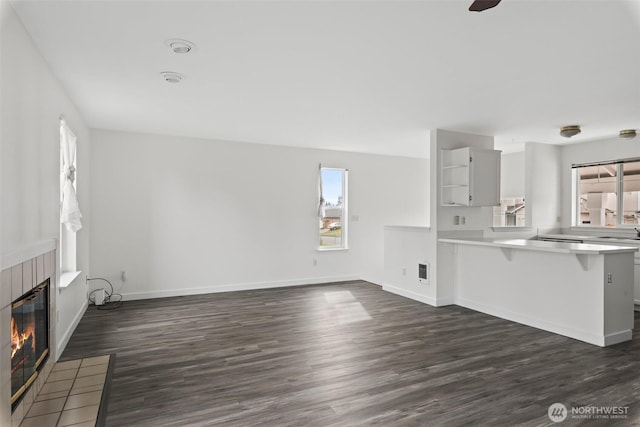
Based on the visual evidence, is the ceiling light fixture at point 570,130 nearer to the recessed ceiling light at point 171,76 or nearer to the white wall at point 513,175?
the white wall at point 513,175

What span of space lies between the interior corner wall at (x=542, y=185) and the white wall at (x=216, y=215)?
264 centimetres

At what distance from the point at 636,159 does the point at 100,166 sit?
7839 mm

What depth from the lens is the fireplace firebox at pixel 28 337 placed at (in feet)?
7.60

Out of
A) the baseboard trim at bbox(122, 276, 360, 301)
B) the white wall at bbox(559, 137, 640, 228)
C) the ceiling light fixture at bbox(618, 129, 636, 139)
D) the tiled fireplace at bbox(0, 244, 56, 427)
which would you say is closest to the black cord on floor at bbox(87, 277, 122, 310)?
the baseboard trim at bbox(122, 276, 360, 301)

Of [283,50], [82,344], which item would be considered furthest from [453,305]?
[82,344]

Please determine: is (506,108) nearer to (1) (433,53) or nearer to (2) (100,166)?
(1) (433,53)

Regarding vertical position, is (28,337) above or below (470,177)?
below

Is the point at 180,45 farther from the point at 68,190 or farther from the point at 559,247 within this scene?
the point at 559,247

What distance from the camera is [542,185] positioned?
6.41 meters

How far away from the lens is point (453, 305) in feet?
17.8

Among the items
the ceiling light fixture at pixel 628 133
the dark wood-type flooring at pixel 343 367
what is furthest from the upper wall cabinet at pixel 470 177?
the ceiling light fixture at pixel 628 133

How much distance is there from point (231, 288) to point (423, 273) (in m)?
3.07

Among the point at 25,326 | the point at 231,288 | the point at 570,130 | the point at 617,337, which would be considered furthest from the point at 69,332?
the point at 570,130

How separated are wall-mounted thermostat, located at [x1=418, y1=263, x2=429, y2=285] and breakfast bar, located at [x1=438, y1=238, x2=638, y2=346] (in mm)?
560
